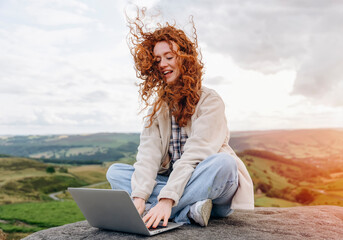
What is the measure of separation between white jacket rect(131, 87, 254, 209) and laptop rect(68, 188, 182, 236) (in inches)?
11.4

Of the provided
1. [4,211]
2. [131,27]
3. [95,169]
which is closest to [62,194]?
[95,169]

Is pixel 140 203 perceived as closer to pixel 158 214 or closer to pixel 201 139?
pixel 158 214

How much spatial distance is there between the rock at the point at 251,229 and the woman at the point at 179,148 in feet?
0.52

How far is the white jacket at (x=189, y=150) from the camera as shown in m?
2.96

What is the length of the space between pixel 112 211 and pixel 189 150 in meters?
0.89

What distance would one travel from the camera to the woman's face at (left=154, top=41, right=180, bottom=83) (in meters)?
3.50

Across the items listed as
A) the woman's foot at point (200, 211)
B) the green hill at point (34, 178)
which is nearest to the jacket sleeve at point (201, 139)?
the woman's foot at point (200, 211)

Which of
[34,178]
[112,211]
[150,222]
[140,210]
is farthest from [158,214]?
[34,178]

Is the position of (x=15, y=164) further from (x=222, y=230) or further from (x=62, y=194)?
(x=222, y=230)

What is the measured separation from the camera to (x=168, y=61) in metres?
3.51

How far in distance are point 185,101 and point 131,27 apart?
1.12m

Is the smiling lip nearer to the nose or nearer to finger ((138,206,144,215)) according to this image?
→ the nose

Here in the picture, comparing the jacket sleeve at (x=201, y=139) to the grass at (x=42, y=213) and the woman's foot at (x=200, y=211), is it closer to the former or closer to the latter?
the woman's foot at (x=200, y=211)

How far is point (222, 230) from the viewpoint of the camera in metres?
2.97
